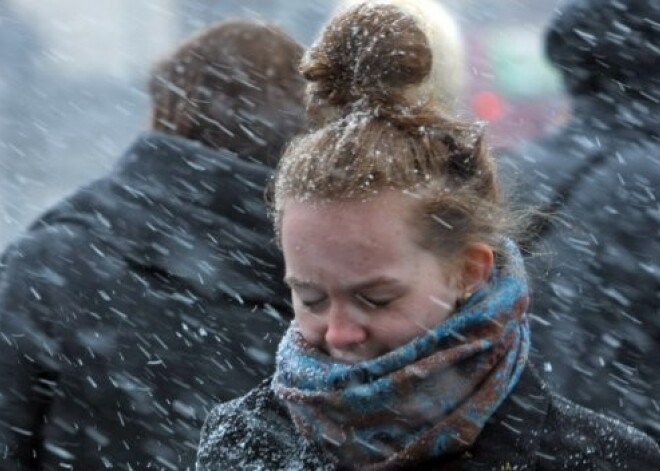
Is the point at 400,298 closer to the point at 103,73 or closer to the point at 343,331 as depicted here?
the point at 343,331

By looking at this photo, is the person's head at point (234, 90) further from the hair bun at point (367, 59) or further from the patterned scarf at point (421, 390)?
the patterned scarf at point (421, 390)

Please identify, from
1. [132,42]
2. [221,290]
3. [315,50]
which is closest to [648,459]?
[315,50]

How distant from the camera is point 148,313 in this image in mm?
2838

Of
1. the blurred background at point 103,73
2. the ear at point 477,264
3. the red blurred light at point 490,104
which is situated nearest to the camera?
the ear at point 477,264

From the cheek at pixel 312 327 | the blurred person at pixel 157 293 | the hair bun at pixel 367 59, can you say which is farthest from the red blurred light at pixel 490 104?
the cheek at pixel 312 327

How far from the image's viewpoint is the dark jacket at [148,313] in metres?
2.82

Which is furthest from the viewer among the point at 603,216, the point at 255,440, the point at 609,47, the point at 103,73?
the point at 103,73

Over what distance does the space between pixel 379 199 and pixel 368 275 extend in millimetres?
110

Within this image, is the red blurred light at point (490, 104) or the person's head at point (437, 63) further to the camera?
the red blurred light at point (490, 104)

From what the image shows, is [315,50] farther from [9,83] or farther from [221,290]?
[9,83]

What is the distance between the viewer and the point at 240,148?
2891 millimetres

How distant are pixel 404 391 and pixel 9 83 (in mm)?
6349

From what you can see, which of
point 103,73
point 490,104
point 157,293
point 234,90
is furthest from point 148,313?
point 103,73

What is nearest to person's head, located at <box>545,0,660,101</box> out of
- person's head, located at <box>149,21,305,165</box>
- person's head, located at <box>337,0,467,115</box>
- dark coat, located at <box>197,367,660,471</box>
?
person's head, located at <box>149,21,305,165</box>
